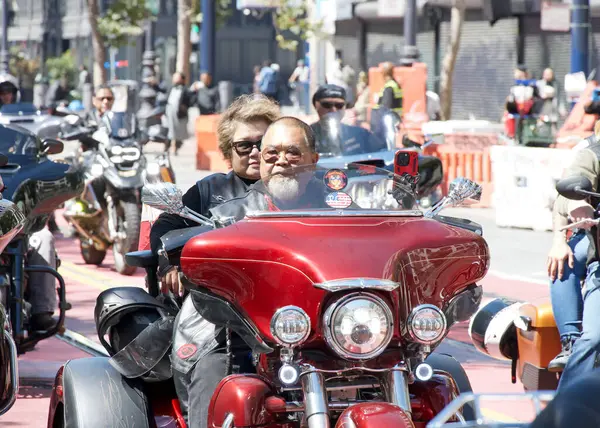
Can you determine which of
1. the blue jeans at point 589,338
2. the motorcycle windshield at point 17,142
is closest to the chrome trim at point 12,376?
the blue jeans at point 589,338

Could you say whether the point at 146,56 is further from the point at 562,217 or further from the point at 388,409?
the point at 388,409

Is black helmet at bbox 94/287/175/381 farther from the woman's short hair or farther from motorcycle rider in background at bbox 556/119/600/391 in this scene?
motorcycle rider in background at bbox 556/119/600/391

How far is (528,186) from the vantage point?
18.1 meters

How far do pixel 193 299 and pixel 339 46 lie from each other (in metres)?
41.0

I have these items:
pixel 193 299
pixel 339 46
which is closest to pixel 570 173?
pixel 193 299

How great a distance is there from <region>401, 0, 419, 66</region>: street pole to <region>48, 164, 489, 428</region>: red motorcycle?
65.1 feet

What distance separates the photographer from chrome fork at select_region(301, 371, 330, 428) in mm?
4285

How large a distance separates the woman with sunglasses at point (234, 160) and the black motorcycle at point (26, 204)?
8.43ft

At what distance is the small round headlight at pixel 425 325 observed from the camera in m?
4.48

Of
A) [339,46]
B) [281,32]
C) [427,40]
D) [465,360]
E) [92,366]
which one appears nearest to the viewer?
[92,366]

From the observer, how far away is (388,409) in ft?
14.0

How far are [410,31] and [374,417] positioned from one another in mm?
20984

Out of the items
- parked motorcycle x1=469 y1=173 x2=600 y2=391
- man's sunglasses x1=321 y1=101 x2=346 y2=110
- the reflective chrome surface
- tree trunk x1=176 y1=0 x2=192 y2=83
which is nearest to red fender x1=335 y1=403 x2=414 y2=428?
the reflective chrome surface

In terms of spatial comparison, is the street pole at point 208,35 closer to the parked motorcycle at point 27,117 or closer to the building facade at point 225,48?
the parked motorcycle at point 27,117
